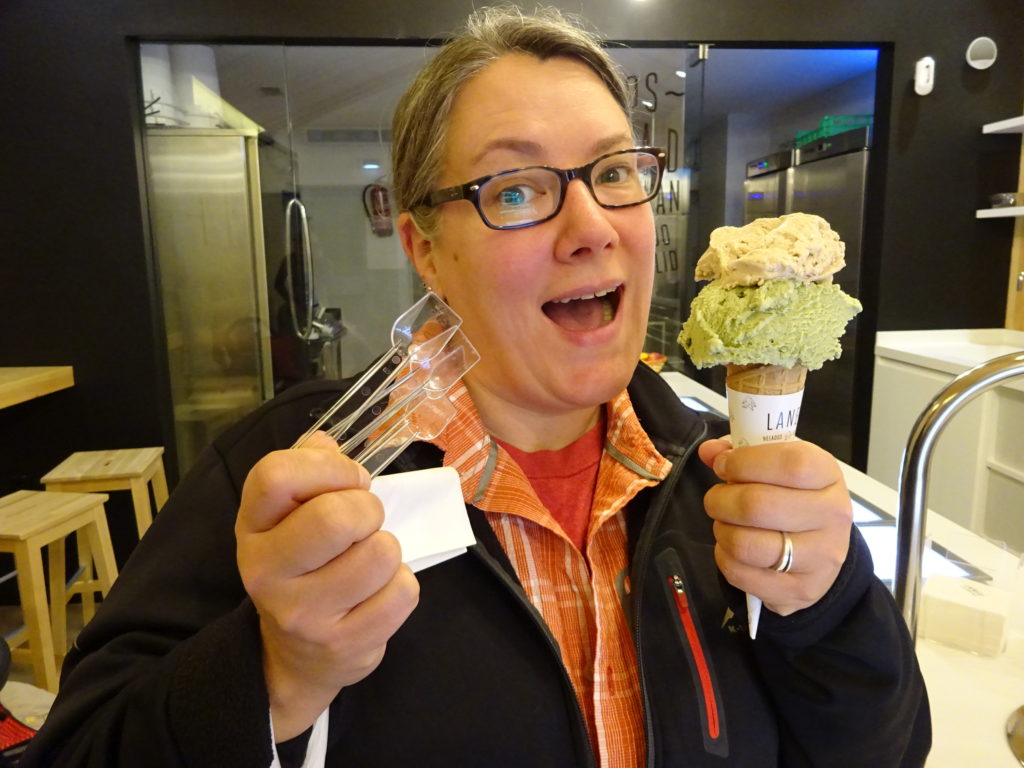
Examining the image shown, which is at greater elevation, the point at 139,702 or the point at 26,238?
the point at 26,238

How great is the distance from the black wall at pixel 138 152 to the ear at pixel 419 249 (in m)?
2.71

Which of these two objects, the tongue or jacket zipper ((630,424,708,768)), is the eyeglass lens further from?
jacket zipper ((630,424,708,768))

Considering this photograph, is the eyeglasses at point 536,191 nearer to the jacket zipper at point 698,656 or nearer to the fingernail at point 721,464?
the fingernail at point 721,464

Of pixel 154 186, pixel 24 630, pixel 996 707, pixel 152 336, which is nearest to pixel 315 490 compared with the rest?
pixel 996 707

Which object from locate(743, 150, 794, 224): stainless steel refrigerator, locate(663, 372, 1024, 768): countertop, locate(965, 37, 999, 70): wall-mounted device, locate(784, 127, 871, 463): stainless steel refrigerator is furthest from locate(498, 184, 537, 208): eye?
locate(743, 150, 794, 224): stainless steel refrigerator

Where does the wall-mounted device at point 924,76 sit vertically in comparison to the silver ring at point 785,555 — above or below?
above

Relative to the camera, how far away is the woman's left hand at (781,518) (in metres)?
0.69

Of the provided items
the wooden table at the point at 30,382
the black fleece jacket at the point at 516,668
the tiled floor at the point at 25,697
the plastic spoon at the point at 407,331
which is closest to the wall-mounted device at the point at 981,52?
the black fleece jacket at the point at 516,668

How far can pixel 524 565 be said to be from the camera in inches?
35.0

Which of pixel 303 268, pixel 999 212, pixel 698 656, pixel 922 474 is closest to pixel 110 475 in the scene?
pixel 303 268

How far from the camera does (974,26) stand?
11.6ft

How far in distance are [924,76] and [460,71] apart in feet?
11.9

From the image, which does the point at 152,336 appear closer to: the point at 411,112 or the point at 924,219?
the point at 411,112

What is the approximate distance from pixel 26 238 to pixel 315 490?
361 cm
